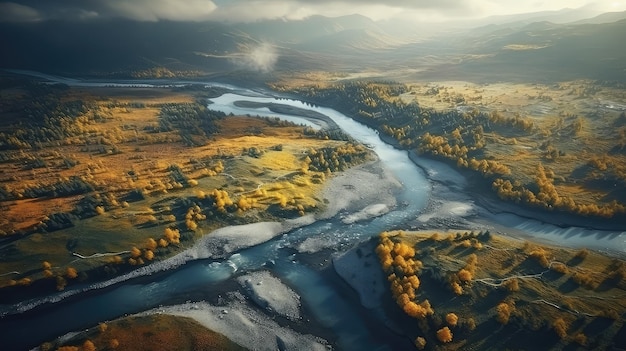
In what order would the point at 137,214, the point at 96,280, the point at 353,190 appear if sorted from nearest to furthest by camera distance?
the point at 96,280
the point at 137,214
the point at 353,190

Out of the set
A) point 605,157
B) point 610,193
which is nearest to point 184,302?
point 610,193

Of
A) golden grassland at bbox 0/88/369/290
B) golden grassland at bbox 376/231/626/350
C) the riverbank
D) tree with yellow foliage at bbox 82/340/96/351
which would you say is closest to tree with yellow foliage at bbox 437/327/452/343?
golden grassland at bbox 376/231/626/350

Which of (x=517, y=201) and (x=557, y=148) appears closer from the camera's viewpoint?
(x=517, y=201)

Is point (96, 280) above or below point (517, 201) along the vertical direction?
below

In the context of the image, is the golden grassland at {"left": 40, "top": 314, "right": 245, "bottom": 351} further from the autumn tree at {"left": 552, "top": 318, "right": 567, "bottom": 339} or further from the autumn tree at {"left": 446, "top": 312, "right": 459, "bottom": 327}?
the autumn tree at {"left": 552, "top": 318, "right": 567, "bottom": 339}

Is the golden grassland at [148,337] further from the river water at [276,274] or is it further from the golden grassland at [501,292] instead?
the golden grassland at [501,292]

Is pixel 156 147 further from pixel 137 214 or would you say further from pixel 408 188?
pixel 408 188
